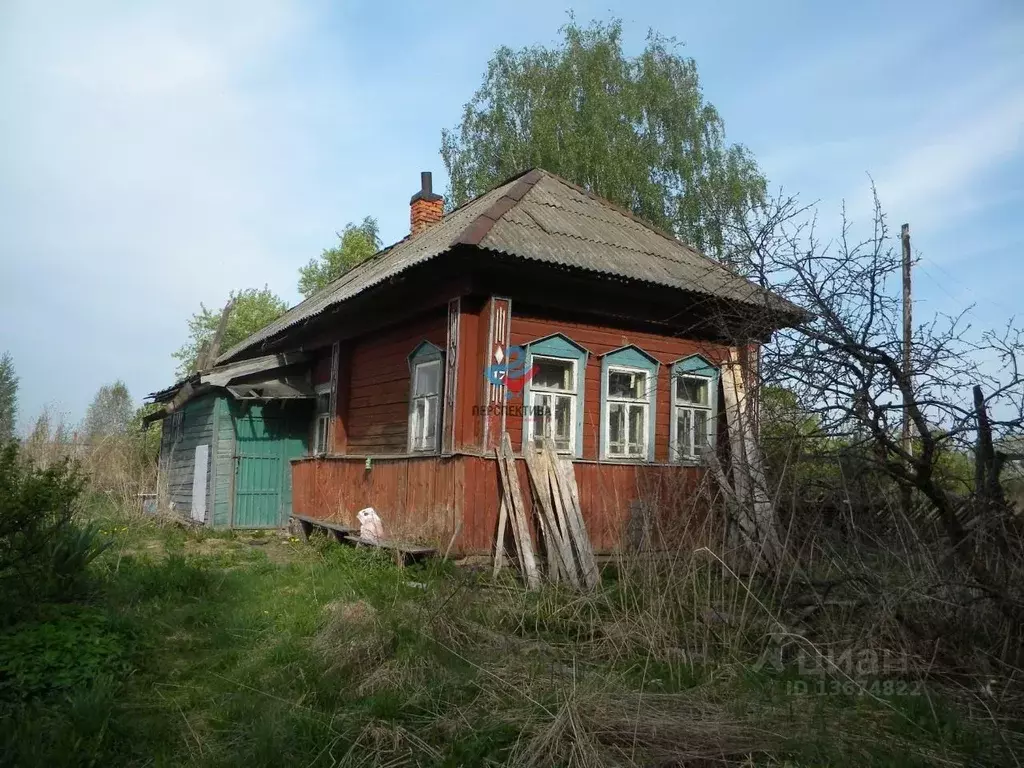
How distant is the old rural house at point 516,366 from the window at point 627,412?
2 cm

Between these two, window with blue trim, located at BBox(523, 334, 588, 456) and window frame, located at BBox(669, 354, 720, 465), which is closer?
window with blue trim, located at BBox(523, 334, 588, 456)

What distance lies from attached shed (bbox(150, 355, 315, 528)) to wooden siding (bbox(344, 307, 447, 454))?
2.21 metres

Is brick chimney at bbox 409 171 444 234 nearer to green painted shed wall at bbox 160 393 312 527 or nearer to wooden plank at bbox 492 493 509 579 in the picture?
green painted shed wall at bbox 160 393 312 527

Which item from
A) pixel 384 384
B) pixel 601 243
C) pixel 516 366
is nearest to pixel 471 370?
pixel 516 366

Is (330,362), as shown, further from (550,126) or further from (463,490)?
(550,126)

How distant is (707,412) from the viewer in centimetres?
1058

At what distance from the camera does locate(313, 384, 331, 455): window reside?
13.4 metres

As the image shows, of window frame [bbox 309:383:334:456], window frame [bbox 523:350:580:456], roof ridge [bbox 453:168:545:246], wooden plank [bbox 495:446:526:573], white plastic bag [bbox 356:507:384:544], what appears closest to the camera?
wooden plank [bbox 495:446:526:573]

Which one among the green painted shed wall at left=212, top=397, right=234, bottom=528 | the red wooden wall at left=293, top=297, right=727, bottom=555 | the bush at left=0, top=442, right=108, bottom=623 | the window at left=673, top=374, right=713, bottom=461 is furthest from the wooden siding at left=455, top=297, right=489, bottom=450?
the green painted shed wall at left=212, top=397, right=234, bottom=528

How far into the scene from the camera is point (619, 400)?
32.5 ft

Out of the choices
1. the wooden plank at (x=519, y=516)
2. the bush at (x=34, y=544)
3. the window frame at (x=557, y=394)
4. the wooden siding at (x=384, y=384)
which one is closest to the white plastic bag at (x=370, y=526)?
the wooden siding at (x=384, y=384)

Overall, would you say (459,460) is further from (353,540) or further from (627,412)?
(627,412)

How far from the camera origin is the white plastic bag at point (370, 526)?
877cm

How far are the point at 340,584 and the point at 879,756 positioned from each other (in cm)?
487
